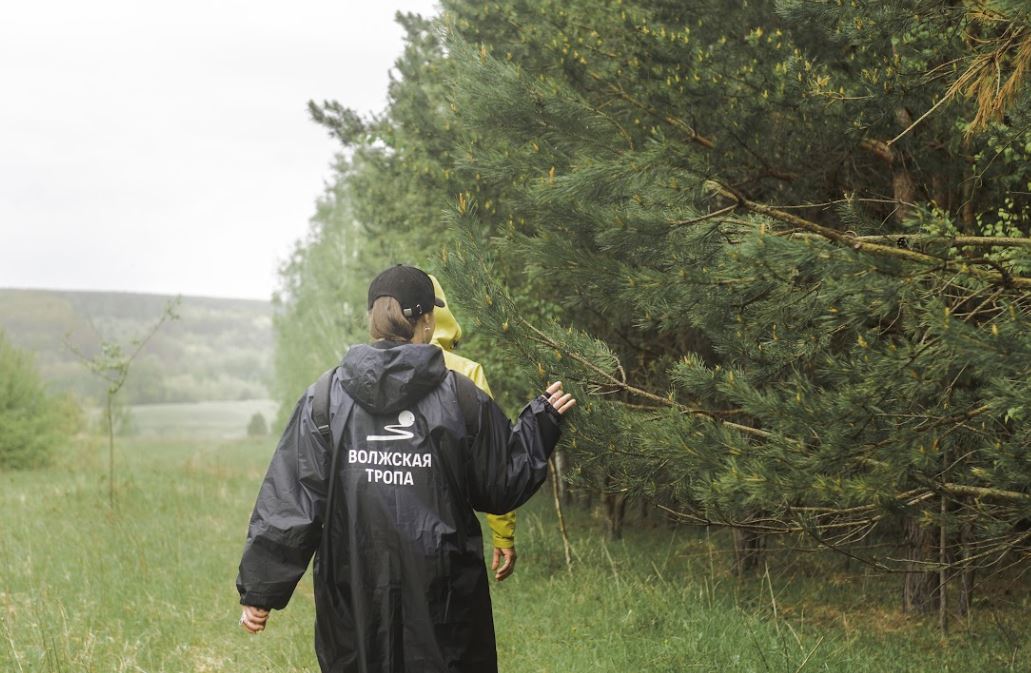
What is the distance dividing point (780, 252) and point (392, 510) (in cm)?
153

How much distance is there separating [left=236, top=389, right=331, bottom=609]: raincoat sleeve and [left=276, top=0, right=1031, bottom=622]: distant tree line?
117 cm

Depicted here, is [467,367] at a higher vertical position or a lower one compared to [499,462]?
higher

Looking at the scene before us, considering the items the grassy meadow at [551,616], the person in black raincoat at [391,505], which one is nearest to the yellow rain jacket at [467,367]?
the person in black raincoat at [391,505]

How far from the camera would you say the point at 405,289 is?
3107 millimetres

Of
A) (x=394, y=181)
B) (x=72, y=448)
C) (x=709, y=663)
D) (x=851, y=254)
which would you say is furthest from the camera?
(x=72, y=448)

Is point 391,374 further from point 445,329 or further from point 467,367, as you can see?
point 445,329

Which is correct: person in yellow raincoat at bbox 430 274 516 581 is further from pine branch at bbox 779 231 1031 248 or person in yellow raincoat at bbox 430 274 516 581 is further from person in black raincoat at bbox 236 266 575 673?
pine branch at bbox 779 231 1031 248

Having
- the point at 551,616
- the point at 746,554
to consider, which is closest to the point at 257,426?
the point at 746,554

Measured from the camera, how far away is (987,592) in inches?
292

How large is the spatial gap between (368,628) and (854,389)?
1.90m

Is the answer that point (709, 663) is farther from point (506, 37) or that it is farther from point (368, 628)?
point (506, 37)

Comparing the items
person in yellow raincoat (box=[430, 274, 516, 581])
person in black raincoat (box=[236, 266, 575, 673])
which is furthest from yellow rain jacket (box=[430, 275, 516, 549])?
person in black raincoat (box=[236, 266, 575, 673])

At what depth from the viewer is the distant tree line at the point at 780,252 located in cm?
330

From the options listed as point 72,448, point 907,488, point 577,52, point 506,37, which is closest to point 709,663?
point 907,488
